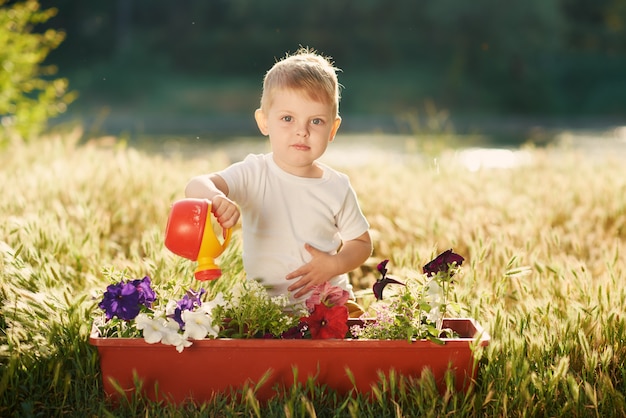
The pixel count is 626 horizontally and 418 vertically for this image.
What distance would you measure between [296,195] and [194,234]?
1.79 feet

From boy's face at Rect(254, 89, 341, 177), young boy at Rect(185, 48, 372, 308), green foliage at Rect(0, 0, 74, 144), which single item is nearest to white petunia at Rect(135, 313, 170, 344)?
young boy at Rect(185, 48, 372, 308)

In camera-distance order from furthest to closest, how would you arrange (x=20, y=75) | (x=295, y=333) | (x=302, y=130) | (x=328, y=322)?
(x=20, y=75) < (x=302, y=130) < (x=295, y=333) < (x=328, y=322)

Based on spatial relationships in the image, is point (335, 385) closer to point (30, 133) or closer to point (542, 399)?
point (542, 399)

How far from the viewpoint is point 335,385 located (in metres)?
2.86

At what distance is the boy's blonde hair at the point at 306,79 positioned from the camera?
3.04m

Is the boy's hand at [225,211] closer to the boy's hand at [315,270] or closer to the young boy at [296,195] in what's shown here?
the young boy at [296,195]

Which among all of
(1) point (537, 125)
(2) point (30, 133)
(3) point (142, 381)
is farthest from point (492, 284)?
(1) point (537, 125)

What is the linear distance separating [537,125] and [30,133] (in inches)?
570

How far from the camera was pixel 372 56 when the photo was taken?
83.9 ft

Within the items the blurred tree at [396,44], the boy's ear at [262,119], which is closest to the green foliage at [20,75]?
the boy's ear at [262,119]

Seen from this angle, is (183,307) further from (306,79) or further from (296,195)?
(306,79)

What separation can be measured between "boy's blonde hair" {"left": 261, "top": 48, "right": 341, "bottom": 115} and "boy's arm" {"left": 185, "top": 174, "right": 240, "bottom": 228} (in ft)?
1.16

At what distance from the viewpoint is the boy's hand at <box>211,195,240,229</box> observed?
2857 millimetres

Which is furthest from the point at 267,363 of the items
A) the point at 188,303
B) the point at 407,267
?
the point at 407,267
